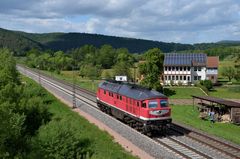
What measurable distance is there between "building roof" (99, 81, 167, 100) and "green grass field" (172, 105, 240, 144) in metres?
7.18

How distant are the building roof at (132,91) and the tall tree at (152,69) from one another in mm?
24561

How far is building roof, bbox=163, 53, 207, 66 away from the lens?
320 feet

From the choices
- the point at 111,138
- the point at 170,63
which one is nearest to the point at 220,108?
the point at 111,138

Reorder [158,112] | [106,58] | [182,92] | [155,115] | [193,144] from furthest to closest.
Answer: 1. [106,58]
2. [182,92]
3. [158,112]
4. [155,115]
5. [193,144]

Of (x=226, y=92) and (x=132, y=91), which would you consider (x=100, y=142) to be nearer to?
(x=132, y=91)

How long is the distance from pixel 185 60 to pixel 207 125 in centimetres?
5912

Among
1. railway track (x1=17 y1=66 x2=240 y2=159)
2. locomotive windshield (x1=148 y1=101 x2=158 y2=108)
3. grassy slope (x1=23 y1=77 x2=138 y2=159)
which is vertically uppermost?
locomotive windshield (x1=148 y1=101 x2=158 y2=108)

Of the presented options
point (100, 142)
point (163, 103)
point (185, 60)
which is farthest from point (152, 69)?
point (100, 142)

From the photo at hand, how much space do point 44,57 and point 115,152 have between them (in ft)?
464

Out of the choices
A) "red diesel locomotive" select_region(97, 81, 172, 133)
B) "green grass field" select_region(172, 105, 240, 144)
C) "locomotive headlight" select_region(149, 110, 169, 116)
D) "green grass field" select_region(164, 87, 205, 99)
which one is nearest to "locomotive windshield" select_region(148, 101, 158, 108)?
"red diesel locomotive" select_region(97, 81, 172, 133)

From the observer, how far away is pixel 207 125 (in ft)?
134

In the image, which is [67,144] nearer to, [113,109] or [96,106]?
[113,109]

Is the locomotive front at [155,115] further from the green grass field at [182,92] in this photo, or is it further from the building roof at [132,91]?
the green grass field at [182,92]

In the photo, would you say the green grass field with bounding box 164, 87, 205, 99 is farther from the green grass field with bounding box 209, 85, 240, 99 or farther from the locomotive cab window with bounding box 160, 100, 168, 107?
the locomotive cab window with bounding box 160, 100, 168, 107
